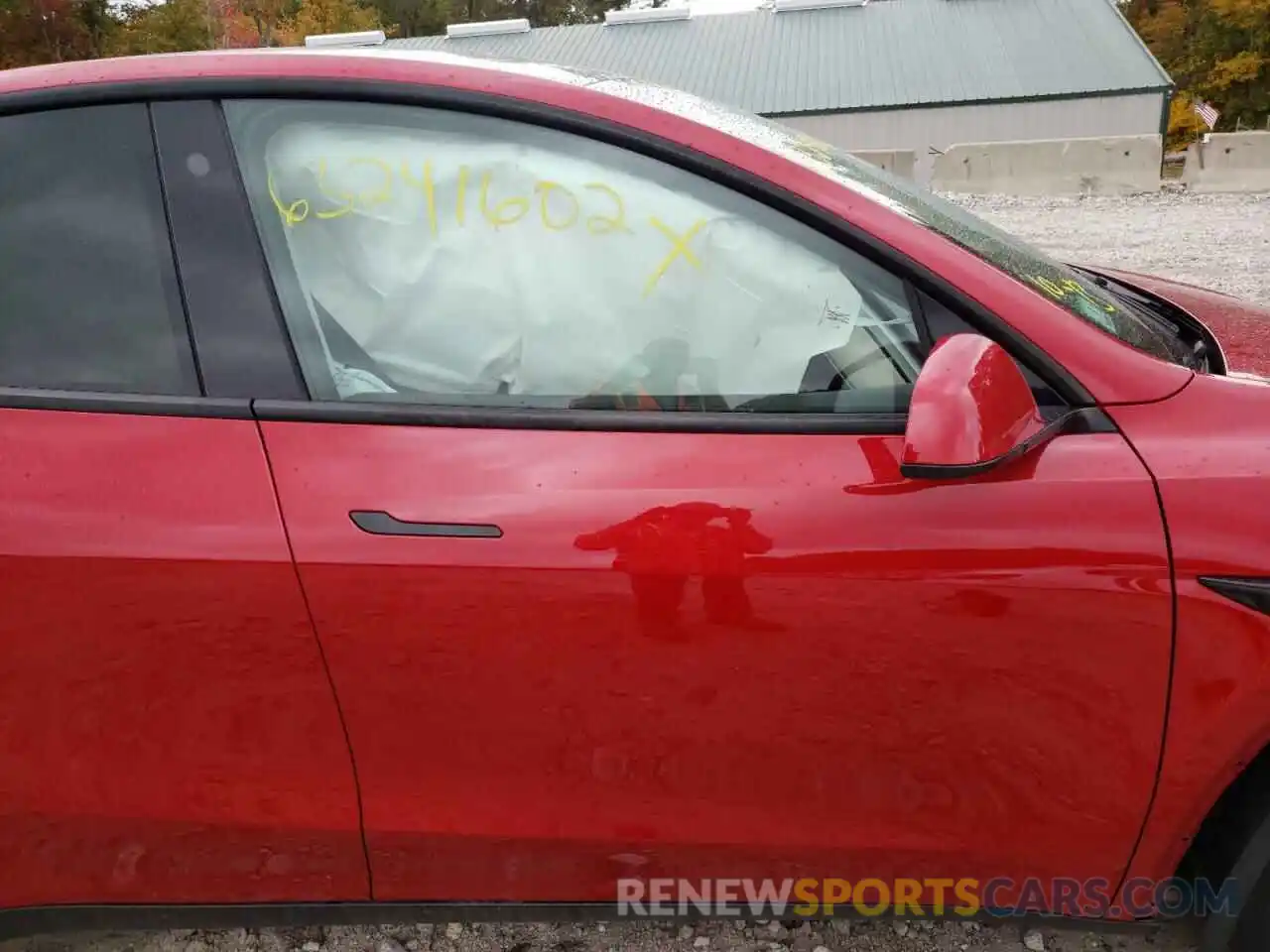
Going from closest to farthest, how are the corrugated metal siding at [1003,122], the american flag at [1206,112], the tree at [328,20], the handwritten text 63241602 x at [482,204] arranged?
the handwritten text 63241602 x at [482,204], the corrugated metal siding at [1003,122], the american flag at [1206,112], the tree at [328,20]

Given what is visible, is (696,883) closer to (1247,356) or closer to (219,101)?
(1247,356)

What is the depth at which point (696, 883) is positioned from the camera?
1622 millimetres

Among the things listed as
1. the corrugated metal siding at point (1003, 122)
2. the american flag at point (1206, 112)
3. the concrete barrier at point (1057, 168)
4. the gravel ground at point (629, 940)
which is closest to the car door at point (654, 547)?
the gravel ground at point (629, 940)

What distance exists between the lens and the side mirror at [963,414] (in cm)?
134

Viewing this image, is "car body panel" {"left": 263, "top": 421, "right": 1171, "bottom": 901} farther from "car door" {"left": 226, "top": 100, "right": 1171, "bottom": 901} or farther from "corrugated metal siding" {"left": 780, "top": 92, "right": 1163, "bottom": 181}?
"corrugated metal siding" {"left": 780, "top": 92, "right": 1163, "bottom": 181}

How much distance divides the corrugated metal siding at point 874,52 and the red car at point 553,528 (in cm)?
2358

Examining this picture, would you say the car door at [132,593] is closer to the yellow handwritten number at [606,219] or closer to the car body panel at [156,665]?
the car body panel at [156,665]

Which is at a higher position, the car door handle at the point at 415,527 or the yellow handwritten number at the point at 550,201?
the yellow handwritten number at the point at 550,201

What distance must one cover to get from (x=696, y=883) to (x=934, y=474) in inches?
32.1

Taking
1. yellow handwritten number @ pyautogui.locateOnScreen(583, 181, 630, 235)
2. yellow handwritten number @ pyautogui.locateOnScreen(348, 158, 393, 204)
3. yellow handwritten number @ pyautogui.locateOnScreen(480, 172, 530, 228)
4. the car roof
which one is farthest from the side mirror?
yellow handwritten number @ pyautogui.locateOnScreen(348, 158, 393, 204)

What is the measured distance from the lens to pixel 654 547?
4.66 ft

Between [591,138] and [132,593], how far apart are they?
1022 mm

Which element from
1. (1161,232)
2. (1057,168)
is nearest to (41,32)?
(1057,168)

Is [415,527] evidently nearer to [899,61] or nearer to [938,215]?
[938,215]
